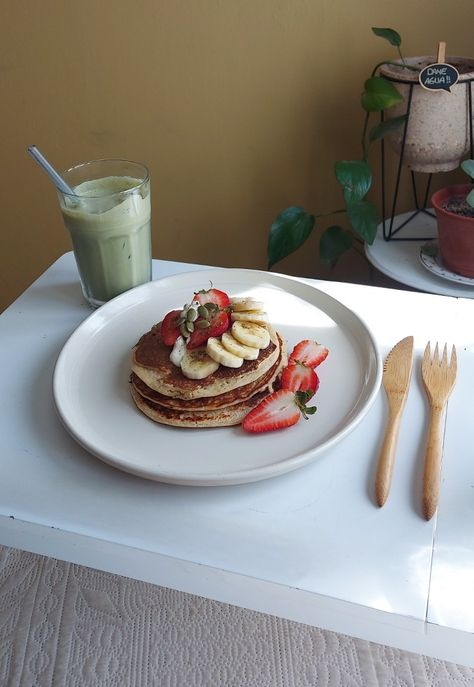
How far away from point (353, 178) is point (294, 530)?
113cm

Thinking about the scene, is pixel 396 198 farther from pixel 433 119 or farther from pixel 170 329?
pixel 170 329

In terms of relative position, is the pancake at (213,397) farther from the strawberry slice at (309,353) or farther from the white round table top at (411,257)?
the white round table top at (411,257)

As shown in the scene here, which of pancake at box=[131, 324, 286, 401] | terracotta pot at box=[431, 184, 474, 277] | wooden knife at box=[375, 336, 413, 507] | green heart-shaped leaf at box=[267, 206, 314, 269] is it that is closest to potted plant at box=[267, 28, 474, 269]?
green heart-shaped leaf at box=[267, 206, 314, 269]

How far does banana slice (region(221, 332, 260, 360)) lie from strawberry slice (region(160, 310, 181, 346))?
0.28 feet

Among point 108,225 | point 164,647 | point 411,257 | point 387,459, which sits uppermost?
point 108,225

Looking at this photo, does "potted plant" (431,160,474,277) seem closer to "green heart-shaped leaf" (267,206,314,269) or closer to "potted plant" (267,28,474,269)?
"potted plant" (267,28,474,269)

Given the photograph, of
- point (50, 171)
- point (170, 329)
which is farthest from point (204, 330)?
point (50, 171)

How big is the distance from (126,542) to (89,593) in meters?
0.73

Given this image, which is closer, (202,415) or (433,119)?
(202,415)

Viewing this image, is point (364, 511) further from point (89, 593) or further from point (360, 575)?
point (89, 593)

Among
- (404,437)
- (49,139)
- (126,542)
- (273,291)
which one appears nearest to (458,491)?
(404,437)

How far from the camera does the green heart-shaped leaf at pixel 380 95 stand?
1.59 m

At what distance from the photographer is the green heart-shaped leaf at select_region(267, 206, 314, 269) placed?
5.97ft

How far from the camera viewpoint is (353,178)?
1.66m
